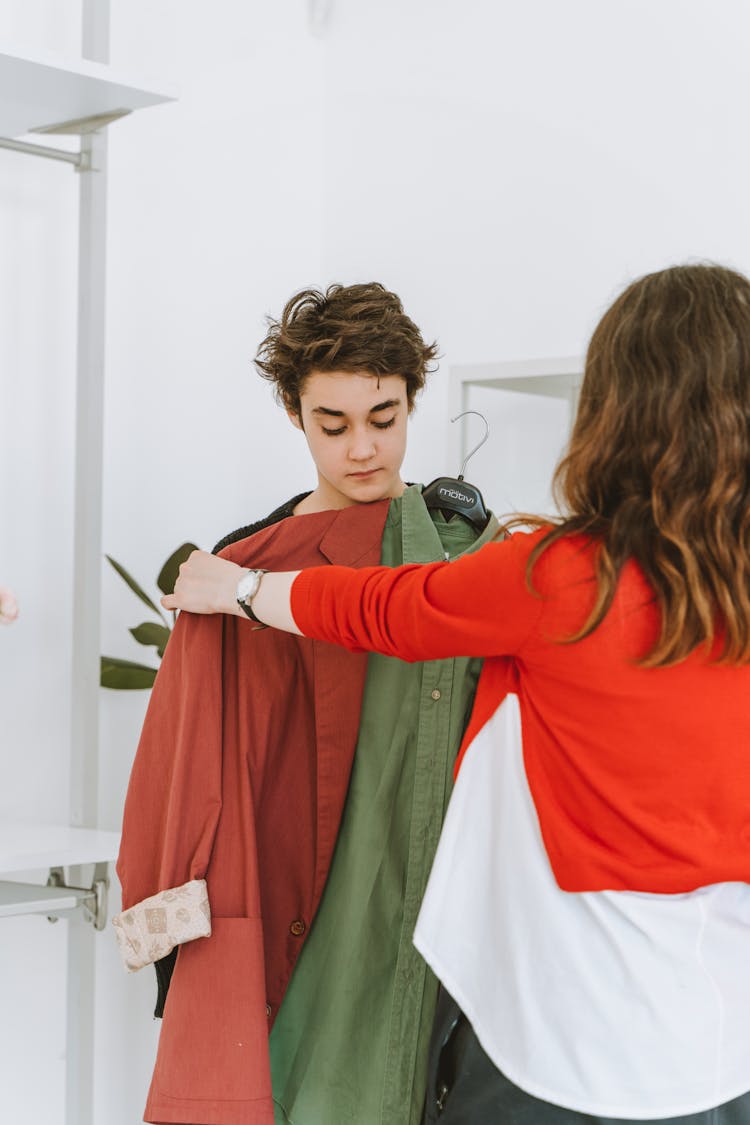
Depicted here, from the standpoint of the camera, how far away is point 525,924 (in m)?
1.30

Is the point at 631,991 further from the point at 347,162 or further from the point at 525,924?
the point at 347,162

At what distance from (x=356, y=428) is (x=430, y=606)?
39 cm

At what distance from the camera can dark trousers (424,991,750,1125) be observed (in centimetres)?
129

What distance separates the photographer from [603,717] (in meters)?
1.25

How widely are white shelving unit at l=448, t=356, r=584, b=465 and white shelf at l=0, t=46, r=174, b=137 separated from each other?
2.64 ft

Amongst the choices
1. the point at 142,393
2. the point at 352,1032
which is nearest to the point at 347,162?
the point at 142,393

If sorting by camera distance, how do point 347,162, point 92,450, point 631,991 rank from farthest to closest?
point 347,162, point 92,450, point 631,991

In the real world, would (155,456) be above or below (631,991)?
above

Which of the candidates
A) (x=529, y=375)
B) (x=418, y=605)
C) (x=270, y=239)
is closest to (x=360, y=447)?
(x=418, y=605)

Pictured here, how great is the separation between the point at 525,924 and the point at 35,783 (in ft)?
4.94

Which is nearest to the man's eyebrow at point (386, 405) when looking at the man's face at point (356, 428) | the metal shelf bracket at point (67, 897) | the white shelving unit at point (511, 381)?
the man's face at point (356, 428)

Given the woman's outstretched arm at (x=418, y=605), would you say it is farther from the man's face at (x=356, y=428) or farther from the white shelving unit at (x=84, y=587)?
the white shelving unit at (x=84, y=587)

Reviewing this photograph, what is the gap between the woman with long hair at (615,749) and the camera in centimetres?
120

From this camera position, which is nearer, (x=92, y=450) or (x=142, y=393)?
(x=92, y=450)
